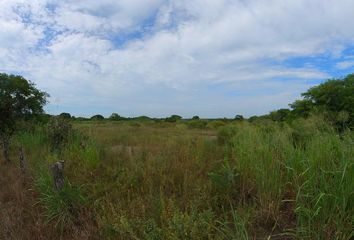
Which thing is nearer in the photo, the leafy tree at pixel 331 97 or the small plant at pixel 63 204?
the small plant at pixel 63 204

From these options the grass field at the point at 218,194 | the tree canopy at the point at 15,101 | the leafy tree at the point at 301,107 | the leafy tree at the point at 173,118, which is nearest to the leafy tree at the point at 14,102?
the tree canopy at the point at 15,101

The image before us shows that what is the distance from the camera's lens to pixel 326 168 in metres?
3.89

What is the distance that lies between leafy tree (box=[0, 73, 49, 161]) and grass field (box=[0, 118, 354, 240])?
380 cm

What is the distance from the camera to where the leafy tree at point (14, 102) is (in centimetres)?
938

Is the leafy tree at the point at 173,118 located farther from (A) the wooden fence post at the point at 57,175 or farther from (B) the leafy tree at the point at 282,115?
(A) the wooden fence post at the point at 57,175

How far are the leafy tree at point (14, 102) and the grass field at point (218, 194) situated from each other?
150 inches

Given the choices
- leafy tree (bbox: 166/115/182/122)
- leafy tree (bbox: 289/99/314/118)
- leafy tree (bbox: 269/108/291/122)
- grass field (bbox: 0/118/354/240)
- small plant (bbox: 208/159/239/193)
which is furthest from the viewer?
leafy tree (bbox: 166/115/182/122)

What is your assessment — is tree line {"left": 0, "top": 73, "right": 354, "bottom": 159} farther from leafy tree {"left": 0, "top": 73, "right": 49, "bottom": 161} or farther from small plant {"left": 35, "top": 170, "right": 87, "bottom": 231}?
small plant {"left": 35, "top": 170, "right": 87, "bottom": 231}

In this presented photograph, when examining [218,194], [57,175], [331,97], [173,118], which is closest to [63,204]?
[57,175]

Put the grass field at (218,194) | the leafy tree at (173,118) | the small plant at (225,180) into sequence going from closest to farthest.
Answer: the grass field at (218,194) → the small plant at (225,180) → the leafy tree at (173,118)

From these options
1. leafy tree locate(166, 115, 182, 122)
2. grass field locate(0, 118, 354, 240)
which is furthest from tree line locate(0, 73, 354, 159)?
leafy tree locate(166, 115, 182, 122)

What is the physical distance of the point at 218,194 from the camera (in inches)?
183

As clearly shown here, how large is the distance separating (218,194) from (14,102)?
7.01 meters

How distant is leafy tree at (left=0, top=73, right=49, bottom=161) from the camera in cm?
938
